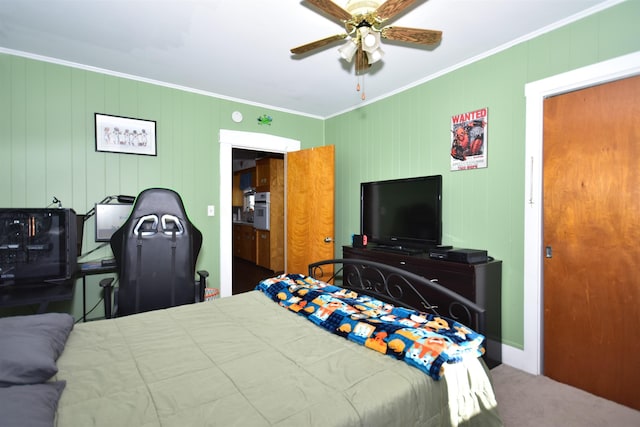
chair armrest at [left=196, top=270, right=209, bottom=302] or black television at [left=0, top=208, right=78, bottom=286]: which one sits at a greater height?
black television at [left=0, top=208, right=78, bottom=286]

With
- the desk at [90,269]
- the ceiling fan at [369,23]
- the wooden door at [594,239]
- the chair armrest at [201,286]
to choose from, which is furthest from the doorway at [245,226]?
the wooden door at [594,239]

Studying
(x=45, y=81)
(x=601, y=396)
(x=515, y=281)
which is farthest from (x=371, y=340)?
(x=45, y=81)

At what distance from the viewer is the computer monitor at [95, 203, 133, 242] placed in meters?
2.92

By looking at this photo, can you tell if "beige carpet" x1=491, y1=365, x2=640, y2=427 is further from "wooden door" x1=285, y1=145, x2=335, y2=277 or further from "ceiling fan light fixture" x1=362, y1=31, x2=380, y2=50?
"ceiling fan light fixture" x1=362, y1=31, x2=380, y2=50

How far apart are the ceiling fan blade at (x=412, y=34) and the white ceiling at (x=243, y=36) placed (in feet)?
0.76

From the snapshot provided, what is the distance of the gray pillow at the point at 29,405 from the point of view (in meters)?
0.78

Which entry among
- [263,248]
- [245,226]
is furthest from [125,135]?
[245,226]

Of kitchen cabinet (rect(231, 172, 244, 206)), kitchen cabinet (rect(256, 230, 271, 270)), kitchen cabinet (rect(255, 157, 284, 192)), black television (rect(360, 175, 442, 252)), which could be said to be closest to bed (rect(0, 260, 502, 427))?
black television (rect(360, 175, 442, 252))

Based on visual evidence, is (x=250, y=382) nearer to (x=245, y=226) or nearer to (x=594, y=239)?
(x=594, y=239)

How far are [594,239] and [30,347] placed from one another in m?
3.11

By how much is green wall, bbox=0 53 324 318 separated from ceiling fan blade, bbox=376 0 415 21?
2.55 m

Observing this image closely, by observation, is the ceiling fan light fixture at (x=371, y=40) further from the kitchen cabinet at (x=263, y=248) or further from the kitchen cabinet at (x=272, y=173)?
the kitchen cabinet at (x=263, y=248)

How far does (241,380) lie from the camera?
112 cm

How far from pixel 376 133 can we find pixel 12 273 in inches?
140
